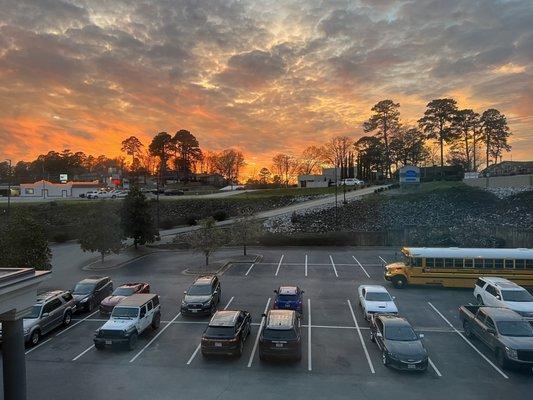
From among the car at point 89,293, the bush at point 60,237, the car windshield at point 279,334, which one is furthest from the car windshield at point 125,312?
the bush at point 60,237

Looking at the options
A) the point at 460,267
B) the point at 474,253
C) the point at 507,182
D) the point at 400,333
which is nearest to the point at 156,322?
the point at 400,333

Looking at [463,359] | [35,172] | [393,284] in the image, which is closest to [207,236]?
[393,284]

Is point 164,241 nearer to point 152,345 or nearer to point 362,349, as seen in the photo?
point 152,345

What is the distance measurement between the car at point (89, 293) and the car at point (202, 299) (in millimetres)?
5448

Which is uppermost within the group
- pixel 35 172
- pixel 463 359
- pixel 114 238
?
pixel 35 172

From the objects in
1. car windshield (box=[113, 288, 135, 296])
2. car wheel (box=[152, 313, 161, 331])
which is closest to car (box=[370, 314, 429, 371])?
car wheel (box=[152, 313, 161, 331])

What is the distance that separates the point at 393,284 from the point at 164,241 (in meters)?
29.7

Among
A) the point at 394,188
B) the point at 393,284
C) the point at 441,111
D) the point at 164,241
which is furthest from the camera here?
the point at 441,111

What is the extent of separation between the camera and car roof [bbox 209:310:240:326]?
17.9 m

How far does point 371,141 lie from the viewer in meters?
97.8

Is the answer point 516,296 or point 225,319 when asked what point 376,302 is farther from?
point 225,319

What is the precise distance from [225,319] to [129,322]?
4302mm

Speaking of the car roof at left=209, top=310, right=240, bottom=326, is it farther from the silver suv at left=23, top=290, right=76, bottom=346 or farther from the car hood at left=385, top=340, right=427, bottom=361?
the silver suv at left=23, top=290, right=76, bottom=346

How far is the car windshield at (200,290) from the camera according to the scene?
23.6 metres
